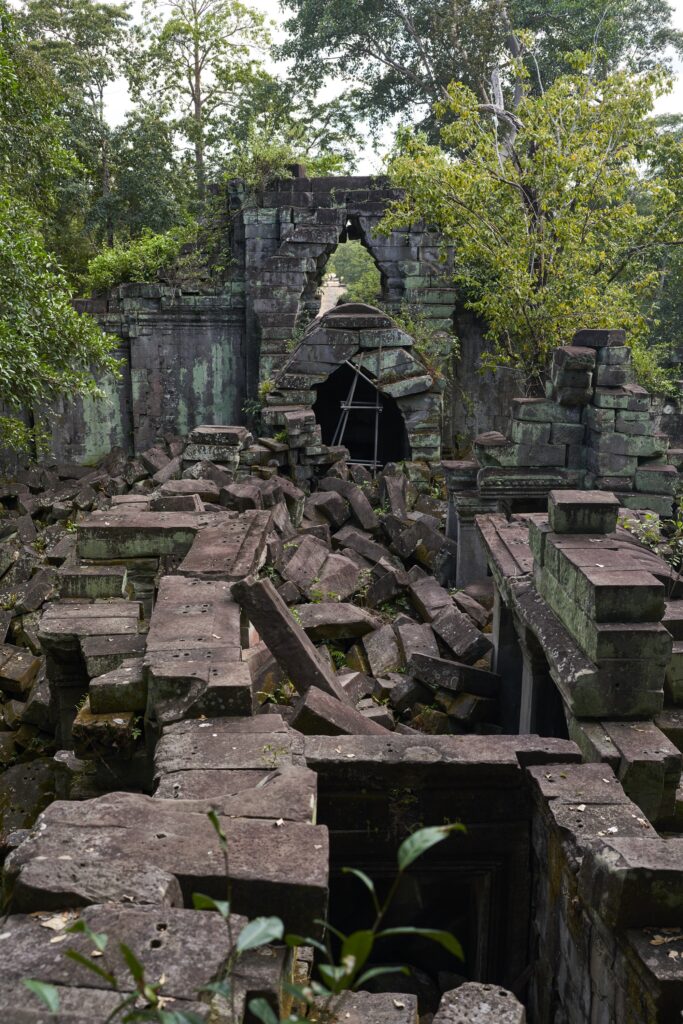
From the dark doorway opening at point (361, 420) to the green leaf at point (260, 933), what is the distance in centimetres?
1438

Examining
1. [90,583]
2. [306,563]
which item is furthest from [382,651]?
[90,583]

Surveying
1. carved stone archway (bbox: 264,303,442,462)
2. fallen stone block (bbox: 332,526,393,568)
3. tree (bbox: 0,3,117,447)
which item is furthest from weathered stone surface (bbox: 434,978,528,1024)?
carved stone archway (bbox: 264,303,442,462)

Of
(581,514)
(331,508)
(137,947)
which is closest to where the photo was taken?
(137,947)

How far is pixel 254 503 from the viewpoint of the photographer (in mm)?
8906

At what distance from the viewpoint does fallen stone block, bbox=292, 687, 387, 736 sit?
4.68m

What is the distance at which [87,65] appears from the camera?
20.5m

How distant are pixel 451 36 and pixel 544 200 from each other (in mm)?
12907

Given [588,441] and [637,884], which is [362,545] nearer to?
[588,441]

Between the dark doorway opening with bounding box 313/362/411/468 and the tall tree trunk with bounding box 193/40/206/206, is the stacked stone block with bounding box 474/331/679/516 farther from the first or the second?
the tall tree trunk with bounding box 193/40/206/206

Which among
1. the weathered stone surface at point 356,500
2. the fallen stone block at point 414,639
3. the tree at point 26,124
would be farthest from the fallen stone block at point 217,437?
the fallen stone block at point 414,639

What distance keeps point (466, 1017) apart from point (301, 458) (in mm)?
10135

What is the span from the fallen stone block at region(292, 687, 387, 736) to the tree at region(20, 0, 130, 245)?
17077 millimetres

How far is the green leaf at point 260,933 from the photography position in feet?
5.58

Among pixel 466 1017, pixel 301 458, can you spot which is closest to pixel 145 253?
pixel 301 458
